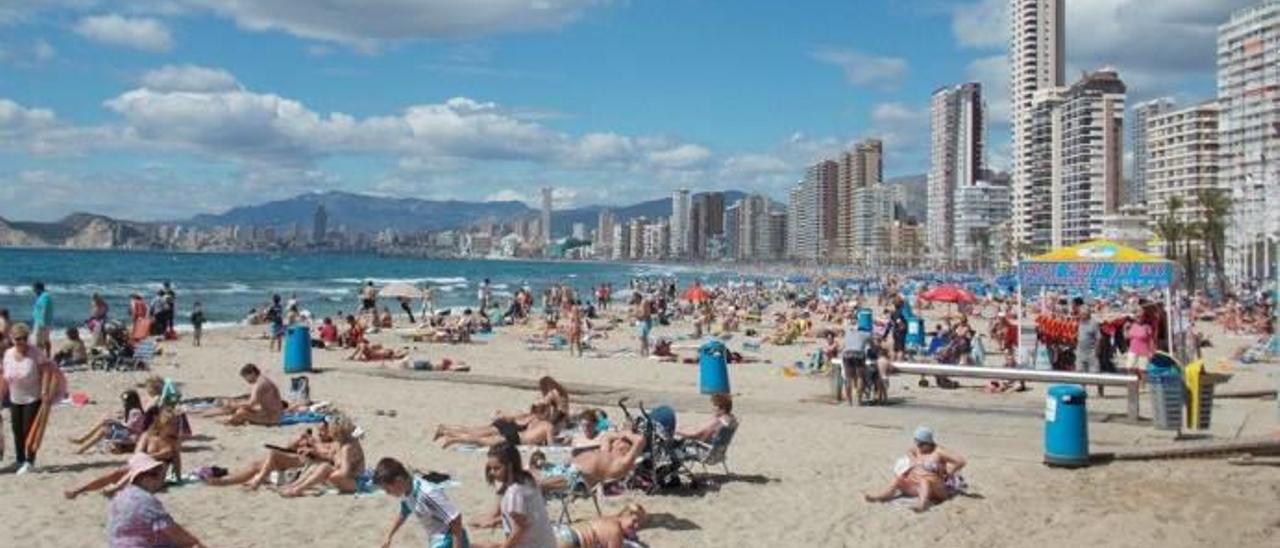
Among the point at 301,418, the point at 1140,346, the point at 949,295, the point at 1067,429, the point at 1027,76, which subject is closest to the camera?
the point at 1067,429

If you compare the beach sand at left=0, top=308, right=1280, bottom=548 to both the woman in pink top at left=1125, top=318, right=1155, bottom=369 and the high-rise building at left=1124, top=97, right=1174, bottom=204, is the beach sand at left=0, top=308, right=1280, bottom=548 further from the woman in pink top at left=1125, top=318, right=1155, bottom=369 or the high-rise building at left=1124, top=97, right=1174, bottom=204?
the high-rise building at left=1124, top=97, right=1174, bottom=204

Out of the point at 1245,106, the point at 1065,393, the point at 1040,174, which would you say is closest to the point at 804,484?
the point at 1065,393

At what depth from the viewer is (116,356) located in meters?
18.1

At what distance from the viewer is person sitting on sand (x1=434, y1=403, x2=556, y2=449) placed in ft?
35.8

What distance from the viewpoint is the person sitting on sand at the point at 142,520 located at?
5.73 meters

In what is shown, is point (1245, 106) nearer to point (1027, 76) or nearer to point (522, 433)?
point (1027, 76)

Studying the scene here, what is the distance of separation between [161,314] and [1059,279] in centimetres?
1916

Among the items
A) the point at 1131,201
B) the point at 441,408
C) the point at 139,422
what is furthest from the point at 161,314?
Result: the point at 1131,201

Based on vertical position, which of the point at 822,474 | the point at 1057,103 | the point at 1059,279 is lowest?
the point at 822,474

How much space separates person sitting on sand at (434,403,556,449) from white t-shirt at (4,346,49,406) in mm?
3613

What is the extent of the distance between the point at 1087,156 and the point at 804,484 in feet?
448

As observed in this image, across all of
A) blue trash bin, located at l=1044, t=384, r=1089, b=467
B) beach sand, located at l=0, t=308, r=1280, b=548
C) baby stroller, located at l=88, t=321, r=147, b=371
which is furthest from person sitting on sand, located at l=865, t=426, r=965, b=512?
baby stroller, located at l=88, t=321, r=147, b=371

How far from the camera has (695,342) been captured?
26672 mm

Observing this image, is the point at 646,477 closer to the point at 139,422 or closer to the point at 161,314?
the point at 139,422
